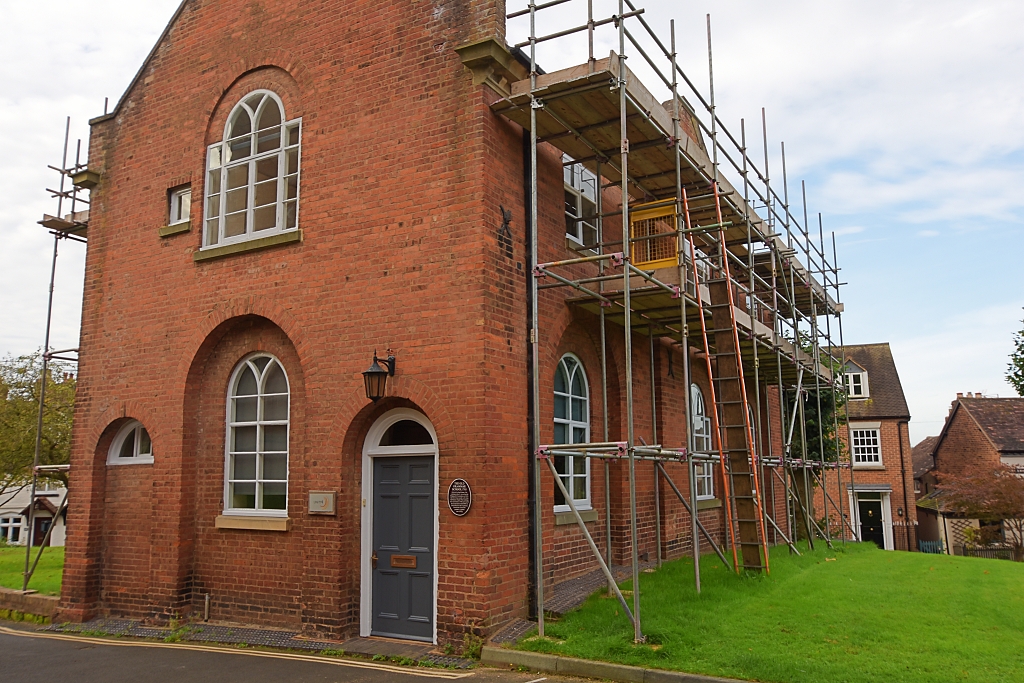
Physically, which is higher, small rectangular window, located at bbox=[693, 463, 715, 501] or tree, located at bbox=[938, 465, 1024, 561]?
small rectangular window, located at bbox=[693, 463, 715, 501]

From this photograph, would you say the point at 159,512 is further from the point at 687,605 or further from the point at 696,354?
the point at 696,354

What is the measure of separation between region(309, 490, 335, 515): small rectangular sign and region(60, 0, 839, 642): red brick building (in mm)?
28

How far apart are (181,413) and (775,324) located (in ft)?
34.8

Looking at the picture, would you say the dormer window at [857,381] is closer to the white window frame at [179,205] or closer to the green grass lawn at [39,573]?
the white window frame at [179,205]

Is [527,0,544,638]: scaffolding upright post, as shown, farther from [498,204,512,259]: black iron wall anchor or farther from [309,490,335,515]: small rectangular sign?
[309,490,335,515]: small rectangular sign

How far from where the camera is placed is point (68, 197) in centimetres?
1468

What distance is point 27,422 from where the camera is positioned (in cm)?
1972

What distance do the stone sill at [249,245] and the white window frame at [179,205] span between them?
1150 mm

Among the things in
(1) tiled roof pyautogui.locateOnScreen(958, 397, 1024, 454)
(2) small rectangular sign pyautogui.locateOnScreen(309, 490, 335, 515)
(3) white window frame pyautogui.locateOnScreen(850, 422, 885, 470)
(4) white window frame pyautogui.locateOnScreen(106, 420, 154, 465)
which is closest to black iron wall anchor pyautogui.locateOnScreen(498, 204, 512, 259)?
(2) small rectangular sign pyautogui.locateOnScreen(309, 490, 335, 515)

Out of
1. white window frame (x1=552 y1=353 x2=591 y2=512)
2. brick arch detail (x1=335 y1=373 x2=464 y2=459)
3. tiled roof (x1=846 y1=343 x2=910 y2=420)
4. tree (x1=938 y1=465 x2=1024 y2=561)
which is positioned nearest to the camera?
brick arch detail (x1=335 y1=373 x2=464 y2=459)

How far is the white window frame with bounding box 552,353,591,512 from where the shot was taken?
11211mm

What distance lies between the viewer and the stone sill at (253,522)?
10492 mm

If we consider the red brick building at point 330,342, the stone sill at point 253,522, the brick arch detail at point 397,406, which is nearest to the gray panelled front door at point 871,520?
the red brick building at point 330,342

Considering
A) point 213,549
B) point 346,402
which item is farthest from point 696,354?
point 213,549
